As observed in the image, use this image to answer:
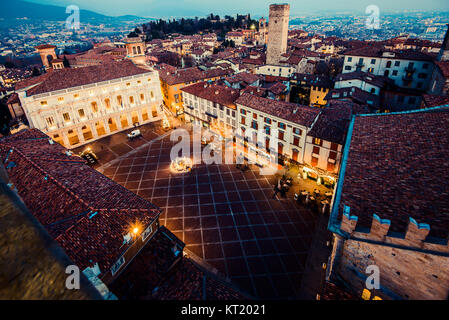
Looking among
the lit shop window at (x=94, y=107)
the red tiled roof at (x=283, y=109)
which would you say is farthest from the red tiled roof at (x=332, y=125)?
the lit shop window at (x=94, y=107)

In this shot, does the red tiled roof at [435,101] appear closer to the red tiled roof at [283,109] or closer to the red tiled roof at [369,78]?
the red tiled roof at [283,109]

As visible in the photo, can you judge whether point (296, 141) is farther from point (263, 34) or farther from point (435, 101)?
point (263, 34)

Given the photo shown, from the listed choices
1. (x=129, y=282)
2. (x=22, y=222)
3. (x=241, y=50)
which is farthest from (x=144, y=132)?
(x=241, y=50)

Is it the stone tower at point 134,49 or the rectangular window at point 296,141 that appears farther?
the stone tower at point 134,49

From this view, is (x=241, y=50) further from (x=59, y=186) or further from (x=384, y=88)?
(x=59, y=186)

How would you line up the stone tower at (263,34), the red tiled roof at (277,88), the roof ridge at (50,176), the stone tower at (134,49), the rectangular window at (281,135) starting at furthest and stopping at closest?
the stone tower at (263,34), the stone tower at (134,49), the red tiled roof at (277,88), the rectangular window at (281,135), the roof ridge at (50,176)

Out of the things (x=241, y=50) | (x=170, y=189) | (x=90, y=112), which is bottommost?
(x=170, y=189)

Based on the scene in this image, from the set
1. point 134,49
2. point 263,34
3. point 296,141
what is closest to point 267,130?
point 296,141
